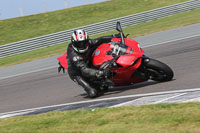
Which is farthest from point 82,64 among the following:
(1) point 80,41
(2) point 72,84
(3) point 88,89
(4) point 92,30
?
(4) point 92,30

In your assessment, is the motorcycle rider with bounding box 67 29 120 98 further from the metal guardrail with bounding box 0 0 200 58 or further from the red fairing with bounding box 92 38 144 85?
the metal guardrail with bounding box 0 0 200 58

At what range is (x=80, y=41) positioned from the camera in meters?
7.45

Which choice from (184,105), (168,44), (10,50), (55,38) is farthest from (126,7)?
(184,105)

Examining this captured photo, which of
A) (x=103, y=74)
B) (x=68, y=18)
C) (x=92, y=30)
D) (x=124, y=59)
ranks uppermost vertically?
(x=124, y=59)

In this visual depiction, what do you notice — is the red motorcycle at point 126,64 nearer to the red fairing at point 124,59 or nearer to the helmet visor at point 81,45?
the red fairing at point 124,59

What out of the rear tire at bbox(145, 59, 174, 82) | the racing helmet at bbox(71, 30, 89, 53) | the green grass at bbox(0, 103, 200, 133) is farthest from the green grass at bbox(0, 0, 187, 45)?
the green grass at bbox(0, 103, 200, 133)

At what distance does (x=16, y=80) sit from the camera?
13234 millimetres

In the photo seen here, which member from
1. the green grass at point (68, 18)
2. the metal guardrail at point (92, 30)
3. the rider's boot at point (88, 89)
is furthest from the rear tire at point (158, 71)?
the green grass at point (68, 18)

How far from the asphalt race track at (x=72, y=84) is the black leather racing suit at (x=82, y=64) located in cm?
45

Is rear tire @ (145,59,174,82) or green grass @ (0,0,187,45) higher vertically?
rear tire @ (145,59,174,82)

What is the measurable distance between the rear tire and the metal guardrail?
15386 mm

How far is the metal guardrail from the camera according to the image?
2186 centimetres

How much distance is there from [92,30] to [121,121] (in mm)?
18872

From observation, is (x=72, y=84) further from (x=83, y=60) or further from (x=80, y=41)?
(x=80, y=41)
